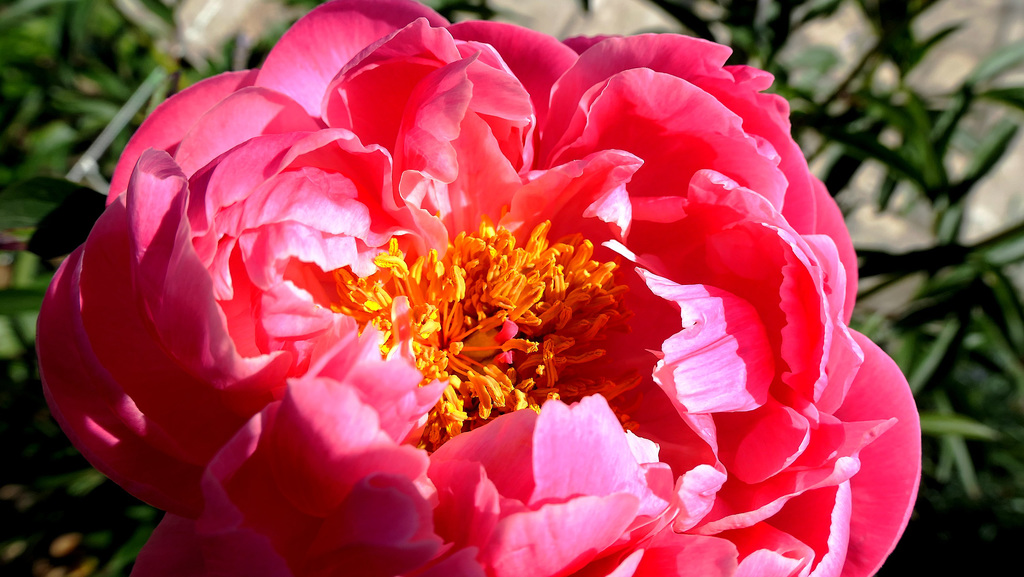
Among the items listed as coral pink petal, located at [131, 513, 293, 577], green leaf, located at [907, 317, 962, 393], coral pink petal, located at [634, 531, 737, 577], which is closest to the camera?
coral pink petal, located at [131, 513, 293, 577]

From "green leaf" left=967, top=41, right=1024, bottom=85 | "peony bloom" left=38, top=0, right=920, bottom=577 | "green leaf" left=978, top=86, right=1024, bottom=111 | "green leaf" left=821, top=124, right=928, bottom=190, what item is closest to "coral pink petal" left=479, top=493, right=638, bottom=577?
"peony bloom" left=38, top=0, right=920, bottom=577

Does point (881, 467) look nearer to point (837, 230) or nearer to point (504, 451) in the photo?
point (837, 230)

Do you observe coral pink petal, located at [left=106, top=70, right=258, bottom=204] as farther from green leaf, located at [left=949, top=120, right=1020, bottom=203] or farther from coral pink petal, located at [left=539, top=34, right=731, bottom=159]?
green leaf, located at [left=949, top=120, right=1020, bottom=203]

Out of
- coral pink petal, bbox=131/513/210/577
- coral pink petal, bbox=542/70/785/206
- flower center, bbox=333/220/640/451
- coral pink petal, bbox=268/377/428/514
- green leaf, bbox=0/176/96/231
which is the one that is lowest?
coral pink petal, bbox=131/513/210/577

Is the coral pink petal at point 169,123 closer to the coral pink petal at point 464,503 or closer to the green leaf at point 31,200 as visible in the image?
the green leaf at point 31,200

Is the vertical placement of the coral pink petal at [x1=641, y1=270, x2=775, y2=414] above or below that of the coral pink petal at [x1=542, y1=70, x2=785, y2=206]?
below

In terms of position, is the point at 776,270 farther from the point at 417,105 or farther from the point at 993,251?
the point at 993,251
